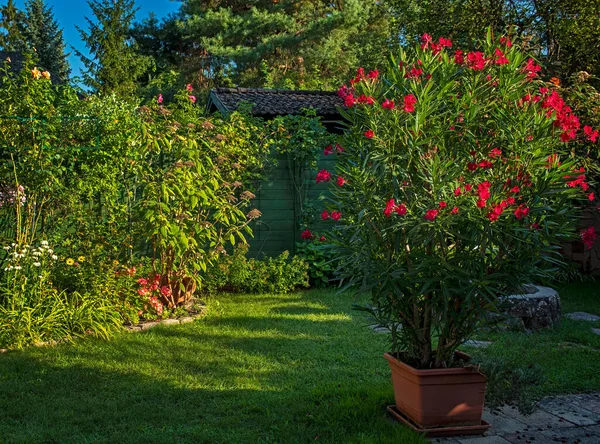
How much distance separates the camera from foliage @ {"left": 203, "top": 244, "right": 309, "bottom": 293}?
7977 millimetres

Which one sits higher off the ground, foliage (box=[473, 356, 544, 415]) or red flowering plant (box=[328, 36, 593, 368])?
red flowering plant (box=[328, 36, 593, 368])

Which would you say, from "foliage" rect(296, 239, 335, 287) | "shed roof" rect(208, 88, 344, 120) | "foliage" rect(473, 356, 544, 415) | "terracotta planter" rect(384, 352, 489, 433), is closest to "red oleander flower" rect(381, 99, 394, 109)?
"terracotta planter" rect(384, 352, 489, 433)

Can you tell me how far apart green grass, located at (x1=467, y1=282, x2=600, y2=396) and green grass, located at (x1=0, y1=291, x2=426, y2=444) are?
0.98m

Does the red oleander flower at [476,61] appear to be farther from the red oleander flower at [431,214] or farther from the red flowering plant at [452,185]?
the red oleander flower at [431,214]

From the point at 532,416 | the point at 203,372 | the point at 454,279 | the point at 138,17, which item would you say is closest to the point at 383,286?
the point at 454,279

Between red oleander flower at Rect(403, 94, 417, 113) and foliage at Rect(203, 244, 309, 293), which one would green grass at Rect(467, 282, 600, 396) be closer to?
red oleander flower at Rect(403, 94, 417, 113)

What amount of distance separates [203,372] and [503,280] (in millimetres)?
2417

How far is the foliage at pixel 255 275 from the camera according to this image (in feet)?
26.2

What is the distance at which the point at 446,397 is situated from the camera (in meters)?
3.49

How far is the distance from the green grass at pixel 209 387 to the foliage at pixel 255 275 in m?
1.55

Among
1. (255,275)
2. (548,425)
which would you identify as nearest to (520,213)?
(548,425)

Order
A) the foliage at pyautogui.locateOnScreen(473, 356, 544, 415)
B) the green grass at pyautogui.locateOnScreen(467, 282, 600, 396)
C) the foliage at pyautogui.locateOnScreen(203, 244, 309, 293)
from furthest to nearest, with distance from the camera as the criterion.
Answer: the foliage at pyautogui.locateOnScreen(203, 244, 309, 293), the green grass at pyautogui.locateOnScreen(467, 282, 600, 396), the foliage at pyautogui.locateOnScreen(473, 356, 544, 415)

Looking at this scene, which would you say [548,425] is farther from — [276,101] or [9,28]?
[9,28]

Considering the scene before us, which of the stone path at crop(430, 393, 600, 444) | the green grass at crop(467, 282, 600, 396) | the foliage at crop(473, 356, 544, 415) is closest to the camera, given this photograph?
the stone path at crop(430, 393, 600, 444)
